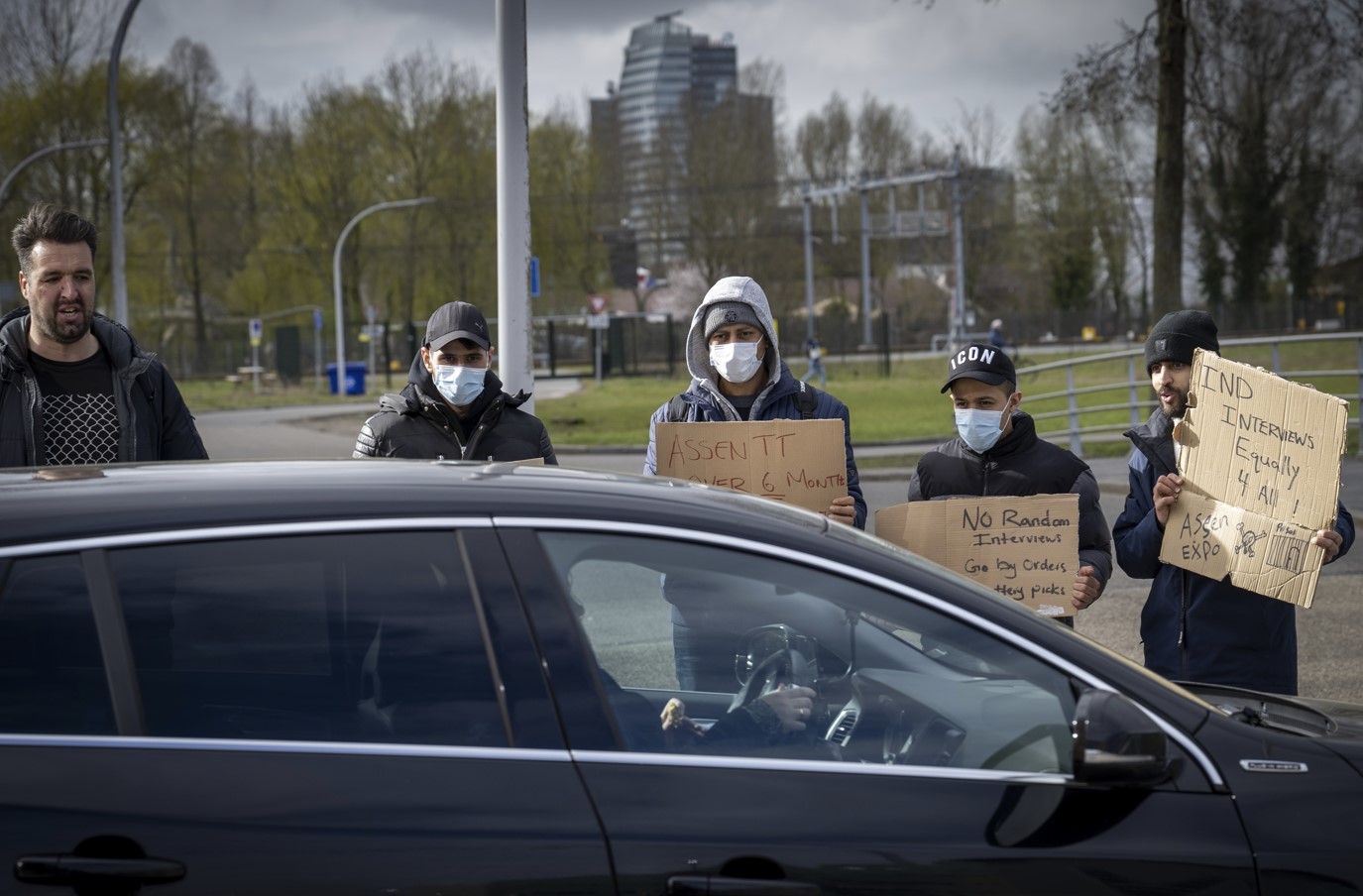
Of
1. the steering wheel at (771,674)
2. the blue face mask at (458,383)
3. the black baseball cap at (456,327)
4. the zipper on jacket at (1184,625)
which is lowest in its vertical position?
the zipper on jacket at (1184,625)

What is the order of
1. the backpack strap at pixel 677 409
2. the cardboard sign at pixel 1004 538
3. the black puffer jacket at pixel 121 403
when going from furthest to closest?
the backpack strap at pixel 677 409 < the black puffer jacket at pixel 121 403 < the cardboard sign at pixel 1004 538

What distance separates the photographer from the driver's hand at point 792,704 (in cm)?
255

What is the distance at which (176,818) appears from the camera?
2.22m

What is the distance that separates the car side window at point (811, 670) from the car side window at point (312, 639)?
0.74ft

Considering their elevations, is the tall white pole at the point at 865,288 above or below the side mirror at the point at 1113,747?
above

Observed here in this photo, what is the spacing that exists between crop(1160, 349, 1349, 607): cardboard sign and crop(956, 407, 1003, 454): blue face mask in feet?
1.82

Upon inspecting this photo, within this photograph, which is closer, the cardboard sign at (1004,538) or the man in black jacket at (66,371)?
the cardboard sign at (1004,538)

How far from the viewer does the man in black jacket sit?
4.24 metres

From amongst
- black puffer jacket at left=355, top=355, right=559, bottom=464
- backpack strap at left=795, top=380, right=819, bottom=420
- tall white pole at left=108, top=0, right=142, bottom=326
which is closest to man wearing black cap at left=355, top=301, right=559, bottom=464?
black puffer jacket at left=355, top=355, right=559, bottom=464

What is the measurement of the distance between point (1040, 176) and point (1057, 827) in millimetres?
70158

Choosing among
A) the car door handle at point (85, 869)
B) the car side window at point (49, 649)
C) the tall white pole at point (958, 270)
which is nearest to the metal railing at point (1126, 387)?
the car side window at point (49, 649)

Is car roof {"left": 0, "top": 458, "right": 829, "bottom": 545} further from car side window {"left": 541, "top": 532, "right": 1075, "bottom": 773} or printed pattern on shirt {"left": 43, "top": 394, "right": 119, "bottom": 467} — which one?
printed pattern on shirt {"left": 43, "top": 394, "right": 119, "bottom": 467}

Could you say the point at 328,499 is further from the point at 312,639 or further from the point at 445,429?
the point at 445,429

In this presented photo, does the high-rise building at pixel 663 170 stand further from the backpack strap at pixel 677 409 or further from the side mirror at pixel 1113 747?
the side mirror at pixel 1113 747
